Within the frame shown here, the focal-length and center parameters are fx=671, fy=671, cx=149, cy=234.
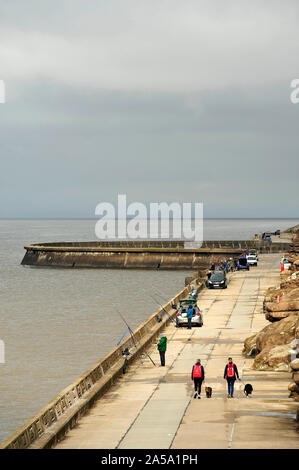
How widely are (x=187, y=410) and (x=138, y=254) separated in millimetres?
88661

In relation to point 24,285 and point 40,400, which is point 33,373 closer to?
point 40,400

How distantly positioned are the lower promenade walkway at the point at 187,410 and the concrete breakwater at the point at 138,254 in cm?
7174

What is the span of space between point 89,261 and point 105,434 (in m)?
93.6

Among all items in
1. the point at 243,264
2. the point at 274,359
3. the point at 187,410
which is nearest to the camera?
the point at 187,410

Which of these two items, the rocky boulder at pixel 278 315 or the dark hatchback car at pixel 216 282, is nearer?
the rocky boulder at pixel 278 315

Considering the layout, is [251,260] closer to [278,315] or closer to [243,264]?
[243,264]

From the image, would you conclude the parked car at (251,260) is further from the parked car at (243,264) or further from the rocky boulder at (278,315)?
the rocky boulder at (278,315)

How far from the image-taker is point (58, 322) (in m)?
52.5

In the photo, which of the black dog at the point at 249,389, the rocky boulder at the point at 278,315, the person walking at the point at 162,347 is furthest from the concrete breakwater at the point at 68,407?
the rocky boulder at the point at 278,315

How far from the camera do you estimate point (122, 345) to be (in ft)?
99.1

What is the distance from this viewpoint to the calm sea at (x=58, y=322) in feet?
102

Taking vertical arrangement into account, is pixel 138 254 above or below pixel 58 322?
above

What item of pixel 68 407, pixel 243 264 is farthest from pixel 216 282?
pixel 68 407
